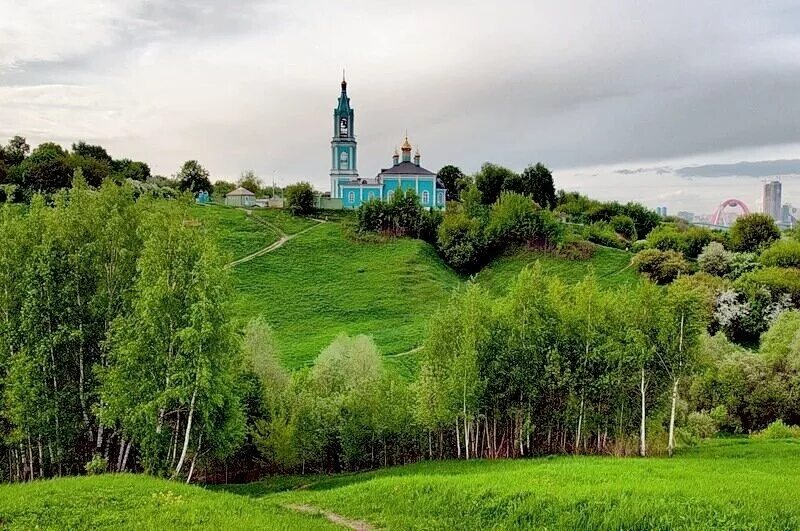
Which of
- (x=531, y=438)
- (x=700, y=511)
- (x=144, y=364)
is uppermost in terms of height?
(x=144, y=364)

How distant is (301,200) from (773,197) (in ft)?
471

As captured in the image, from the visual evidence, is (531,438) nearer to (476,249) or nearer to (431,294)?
(431,294)

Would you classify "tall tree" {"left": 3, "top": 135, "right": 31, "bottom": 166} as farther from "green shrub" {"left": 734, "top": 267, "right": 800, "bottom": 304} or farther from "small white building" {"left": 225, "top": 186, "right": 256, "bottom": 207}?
"green shrub" {"left": 734, "top": 267, "right": 800, "bottom": 304}

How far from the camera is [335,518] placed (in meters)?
18.4

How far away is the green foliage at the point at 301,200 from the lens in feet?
300

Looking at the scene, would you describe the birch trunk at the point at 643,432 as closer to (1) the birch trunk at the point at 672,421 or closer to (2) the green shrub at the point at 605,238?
(1) the birch trunk at the point at 672,421

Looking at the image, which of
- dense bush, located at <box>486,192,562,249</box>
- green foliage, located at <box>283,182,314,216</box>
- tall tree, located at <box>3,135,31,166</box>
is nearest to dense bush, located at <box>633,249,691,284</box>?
dense bush, located at <box>486,192,562,249</box>

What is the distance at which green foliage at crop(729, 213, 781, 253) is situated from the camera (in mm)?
77625

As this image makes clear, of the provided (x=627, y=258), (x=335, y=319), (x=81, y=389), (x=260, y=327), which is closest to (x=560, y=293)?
(x=260, y=327)

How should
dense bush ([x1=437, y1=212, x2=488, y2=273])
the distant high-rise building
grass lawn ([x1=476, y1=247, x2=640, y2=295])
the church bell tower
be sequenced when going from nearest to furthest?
grass lawn ([x1=476, y1=247, x2=640, y2=295]) → dense bush ([x1=437, y1=212, x2=488, y2=273]) → the church bell tower → the distant high-rise building

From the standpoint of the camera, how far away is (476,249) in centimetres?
7575

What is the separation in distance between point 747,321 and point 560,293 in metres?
32.5

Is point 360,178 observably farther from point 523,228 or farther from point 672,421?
point 672,421

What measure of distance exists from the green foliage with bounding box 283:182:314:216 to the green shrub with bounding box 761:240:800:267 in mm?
52450
